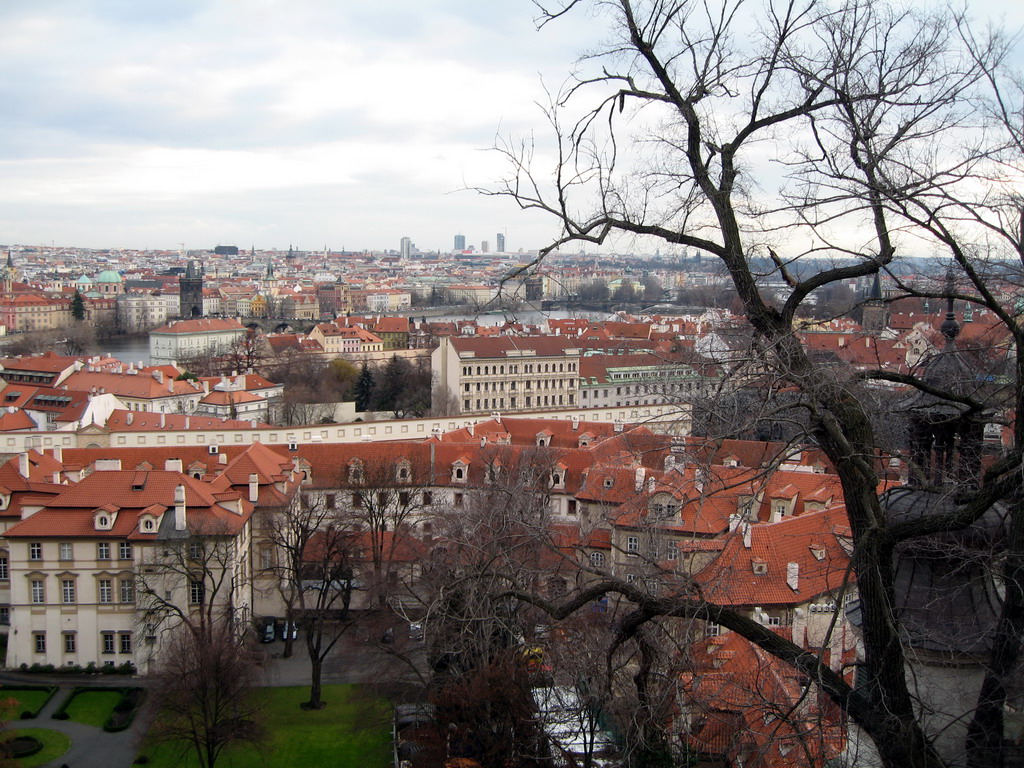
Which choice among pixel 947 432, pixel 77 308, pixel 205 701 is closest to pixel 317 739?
pixel 205 701

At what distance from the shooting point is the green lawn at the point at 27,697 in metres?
17.0

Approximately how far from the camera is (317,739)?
16.3 metres

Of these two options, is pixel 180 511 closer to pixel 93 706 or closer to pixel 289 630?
pixel 289 630

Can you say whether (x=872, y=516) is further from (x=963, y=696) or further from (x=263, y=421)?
(x=263, y=421)

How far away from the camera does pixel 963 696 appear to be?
14.6 feet

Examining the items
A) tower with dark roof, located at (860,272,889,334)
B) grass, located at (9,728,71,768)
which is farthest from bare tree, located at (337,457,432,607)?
tower with dark roof, located at (860,272,889,334)

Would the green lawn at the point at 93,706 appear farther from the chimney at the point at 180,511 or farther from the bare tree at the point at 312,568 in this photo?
the bare tree at the point at 312,568

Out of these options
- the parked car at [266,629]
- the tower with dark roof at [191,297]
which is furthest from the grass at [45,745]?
the tower with dark roof at [191,297]

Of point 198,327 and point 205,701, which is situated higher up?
point 198,327

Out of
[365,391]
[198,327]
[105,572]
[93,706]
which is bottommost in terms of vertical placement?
[93,706]

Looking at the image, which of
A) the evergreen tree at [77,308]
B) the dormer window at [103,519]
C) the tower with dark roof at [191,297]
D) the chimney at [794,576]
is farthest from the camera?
the tower with dark roof at [191,297]

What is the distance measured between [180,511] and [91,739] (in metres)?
4.40

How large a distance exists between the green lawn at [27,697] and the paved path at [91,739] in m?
0.13

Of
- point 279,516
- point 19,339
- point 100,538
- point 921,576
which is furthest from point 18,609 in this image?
point 19,339
